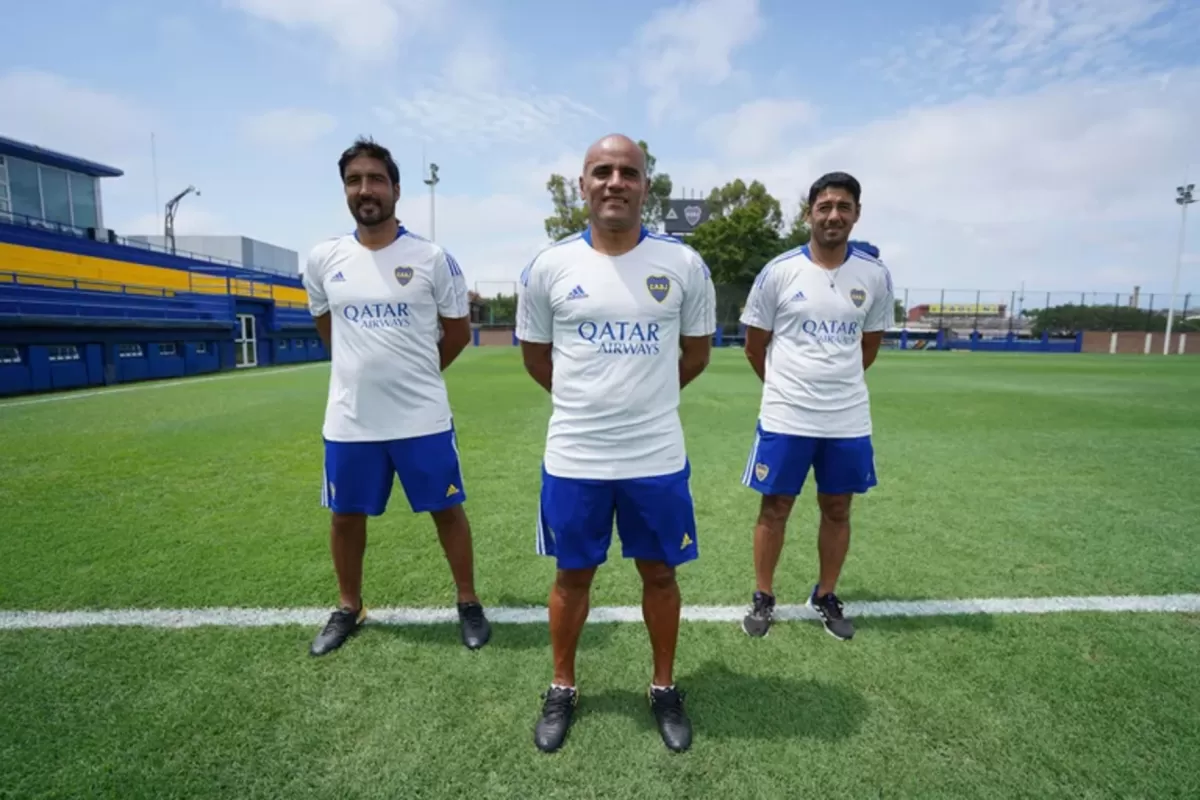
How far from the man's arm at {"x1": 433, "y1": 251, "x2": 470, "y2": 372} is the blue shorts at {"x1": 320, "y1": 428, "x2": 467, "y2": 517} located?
424 mm

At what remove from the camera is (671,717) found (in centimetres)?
227

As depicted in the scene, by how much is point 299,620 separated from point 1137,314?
54.8 meters

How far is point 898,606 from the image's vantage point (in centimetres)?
323

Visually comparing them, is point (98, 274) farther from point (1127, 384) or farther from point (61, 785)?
point (1127, 384)

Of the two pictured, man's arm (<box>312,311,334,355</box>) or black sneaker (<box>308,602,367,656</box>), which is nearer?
black sneaker (<box>308,602,367,656</box>)

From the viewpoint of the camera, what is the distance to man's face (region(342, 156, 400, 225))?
2740 millimetres

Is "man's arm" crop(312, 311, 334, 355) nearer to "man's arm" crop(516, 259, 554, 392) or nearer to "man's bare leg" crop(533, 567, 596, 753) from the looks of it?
"man's arm" crop(516, 259, 554, 392)

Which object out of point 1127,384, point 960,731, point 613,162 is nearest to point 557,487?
point 613,162

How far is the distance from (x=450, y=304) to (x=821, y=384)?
183 cm

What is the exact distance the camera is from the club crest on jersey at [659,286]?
2.17 meters

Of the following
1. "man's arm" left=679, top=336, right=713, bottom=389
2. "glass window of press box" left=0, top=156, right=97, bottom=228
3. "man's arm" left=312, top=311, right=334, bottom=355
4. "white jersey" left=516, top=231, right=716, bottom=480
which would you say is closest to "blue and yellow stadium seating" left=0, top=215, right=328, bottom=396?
"glass window of press box" left=0, top=156, right=97, bottom=228

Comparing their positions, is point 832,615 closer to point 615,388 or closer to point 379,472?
point 615,388

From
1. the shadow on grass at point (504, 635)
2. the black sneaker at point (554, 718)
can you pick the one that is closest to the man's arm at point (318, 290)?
the shadow on grass at point (504, 635)

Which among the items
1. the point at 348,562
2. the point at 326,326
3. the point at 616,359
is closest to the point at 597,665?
the point at 348,562
